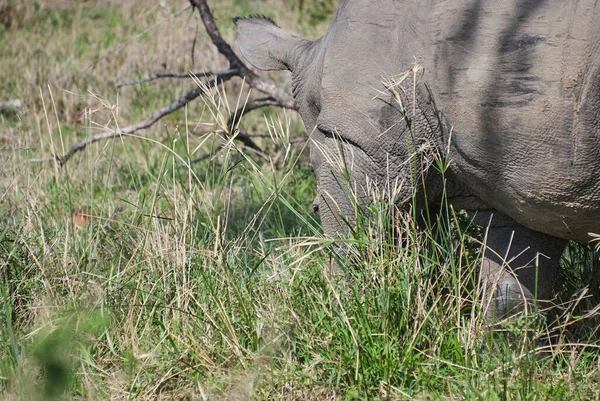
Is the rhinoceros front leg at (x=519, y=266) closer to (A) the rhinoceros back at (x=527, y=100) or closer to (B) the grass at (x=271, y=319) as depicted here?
(B) the grass at (x=271, y=319)

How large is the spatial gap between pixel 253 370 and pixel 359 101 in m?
0.94

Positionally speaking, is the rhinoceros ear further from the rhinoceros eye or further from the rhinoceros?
the rhinoceros eye

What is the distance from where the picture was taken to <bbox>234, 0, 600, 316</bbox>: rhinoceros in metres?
2.37

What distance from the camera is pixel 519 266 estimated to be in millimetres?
2990

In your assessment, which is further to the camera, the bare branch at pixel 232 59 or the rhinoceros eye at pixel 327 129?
the bare branch at pixel 232 59

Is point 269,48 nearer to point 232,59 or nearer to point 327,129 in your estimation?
point 327,129

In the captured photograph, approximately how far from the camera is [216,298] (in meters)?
2.88

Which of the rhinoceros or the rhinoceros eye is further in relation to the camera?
the rhinoceros eye

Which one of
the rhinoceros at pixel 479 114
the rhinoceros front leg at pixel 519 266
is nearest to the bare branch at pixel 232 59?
the rhinoceros at pixel 479 114

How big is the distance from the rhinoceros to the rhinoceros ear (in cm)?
12

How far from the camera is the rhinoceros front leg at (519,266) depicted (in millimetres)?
2943

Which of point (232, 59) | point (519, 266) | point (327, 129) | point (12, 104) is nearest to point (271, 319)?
point (327, 129)

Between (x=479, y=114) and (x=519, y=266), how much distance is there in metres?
0.73

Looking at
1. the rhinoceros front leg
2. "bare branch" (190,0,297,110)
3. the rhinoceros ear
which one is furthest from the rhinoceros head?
"bare branch" (190,0,297,110)
